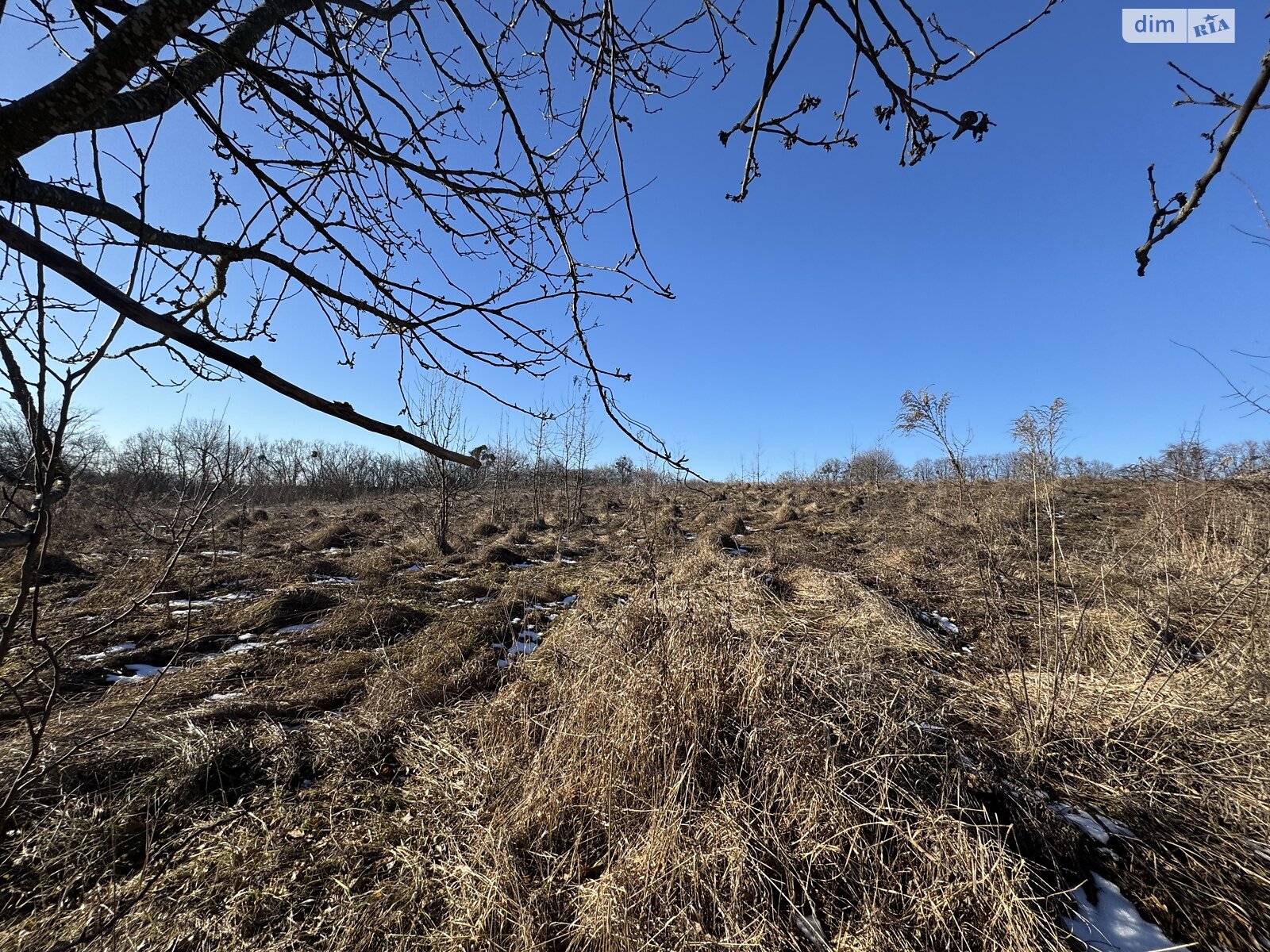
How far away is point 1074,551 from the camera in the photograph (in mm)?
6621

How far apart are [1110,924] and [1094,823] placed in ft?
1.45

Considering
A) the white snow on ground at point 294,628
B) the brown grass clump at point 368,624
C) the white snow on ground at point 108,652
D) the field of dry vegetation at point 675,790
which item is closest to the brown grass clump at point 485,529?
the brown grass clump at point 368,624

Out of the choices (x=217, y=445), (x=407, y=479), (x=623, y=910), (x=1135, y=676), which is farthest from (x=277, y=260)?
(x=407, y=479)

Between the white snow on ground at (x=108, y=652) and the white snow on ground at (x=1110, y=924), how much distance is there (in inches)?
265

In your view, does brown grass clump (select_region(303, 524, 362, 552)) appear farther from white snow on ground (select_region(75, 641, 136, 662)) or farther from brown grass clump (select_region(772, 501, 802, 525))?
brown grass clump (select_region(772, 501, 802, 525))

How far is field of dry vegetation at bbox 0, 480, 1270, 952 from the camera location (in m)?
1.63

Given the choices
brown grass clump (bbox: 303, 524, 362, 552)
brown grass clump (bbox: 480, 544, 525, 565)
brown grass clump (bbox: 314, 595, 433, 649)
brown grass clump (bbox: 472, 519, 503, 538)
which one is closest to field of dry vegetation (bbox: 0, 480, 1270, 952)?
brown grass clump (bbox: 314, 595, 433, 649)

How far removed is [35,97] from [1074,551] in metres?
9.57

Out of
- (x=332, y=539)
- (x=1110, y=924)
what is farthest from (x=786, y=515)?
(x=332, y=539)

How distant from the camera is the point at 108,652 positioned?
14.4ft

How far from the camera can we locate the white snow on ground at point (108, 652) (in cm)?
402

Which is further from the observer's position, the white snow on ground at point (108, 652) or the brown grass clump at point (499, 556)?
the brown grass clump at point (499, 556)

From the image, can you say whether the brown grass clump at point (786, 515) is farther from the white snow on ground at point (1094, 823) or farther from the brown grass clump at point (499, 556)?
the white snow on ground at point (1094, 823)

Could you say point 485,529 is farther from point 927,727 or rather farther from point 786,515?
point 927,727
